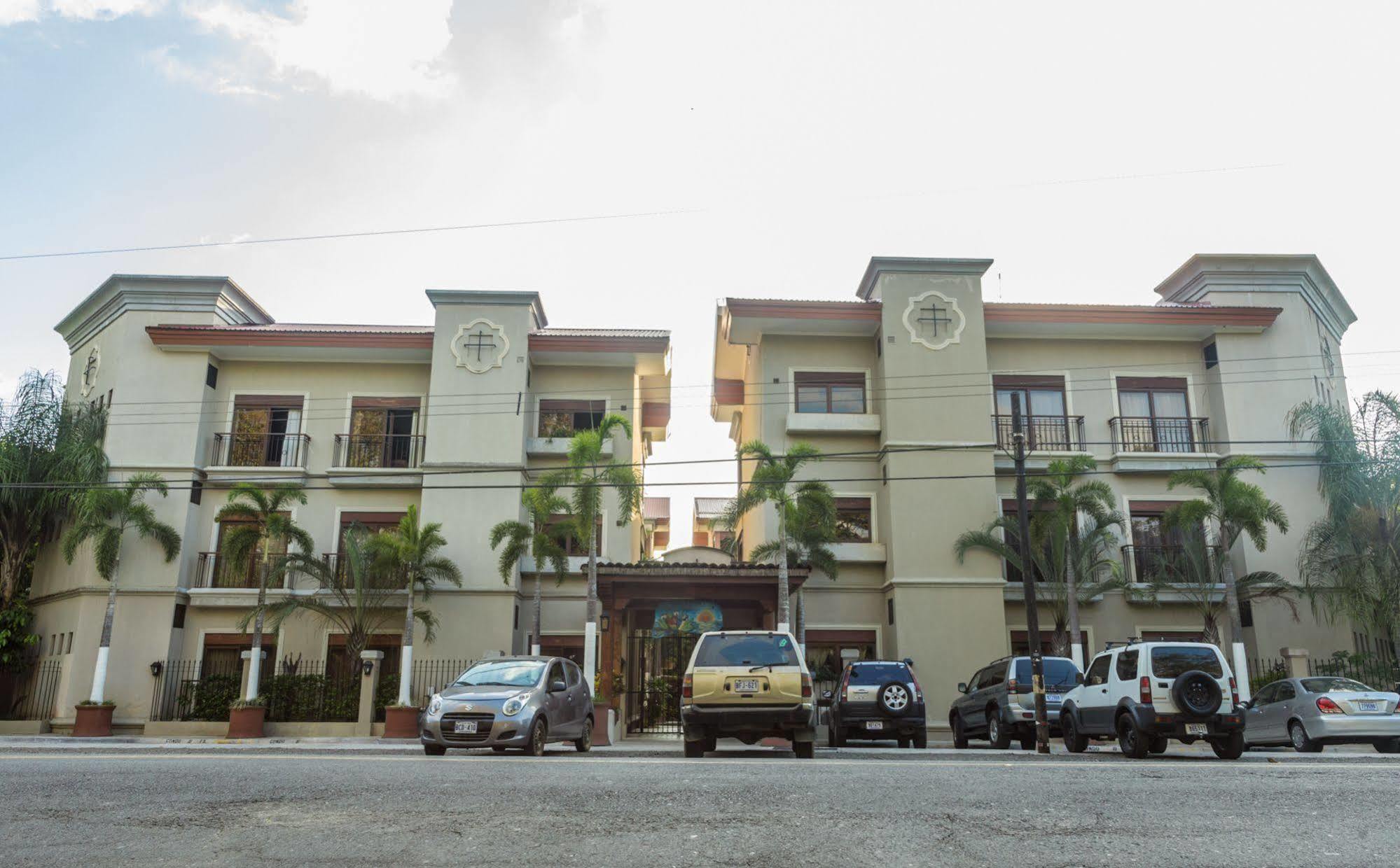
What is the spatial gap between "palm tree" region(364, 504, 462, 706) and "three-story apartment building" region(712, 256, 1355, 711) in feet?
27.2

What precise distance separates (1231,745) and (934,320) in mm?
15539

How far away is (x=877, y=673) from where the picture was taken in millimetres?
19141

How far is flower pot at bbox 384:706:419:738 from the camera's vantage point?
22766 mm

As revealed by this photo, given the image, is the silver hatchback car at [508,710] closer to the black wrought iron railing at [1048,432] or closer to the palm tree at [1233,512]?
the palm tree at [1233,512]

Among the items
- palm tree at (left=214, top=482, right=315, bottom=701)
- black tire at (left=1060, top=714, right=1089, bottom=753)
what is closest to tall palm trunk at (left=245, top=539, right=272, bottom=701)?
palm tree at (left=214, top=482, right=315, bottom=701)

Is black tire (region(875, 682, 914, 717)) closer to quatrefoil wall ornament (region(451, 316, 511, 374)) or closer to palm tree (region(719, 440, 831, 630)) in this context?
palm tree (region(719, 440, 831, 630))

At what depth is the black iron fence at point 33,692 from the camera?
2636cm

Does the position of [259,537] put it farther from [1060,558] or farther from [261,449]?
[1060,558]

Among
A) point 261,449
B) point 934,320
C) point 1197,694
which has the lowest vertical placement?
point 1197,694

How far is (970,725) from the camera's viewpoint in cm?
2036

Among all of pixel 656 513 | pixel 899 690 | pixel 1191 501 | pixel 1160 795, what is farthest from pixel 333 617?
pixel 656 513

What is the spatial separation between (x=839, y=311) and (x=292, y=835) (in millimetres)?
22880

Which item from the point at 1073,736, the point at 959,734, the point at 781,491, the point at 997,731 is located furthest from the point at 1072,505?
Answer: the point at 1073,736

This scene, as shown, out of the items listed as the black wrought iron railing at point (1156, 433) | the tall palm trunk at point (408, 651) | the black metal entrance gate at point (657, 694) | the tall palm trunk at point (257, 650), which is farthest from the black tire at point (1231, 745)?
the tall palm trunk at point (257, 650)
